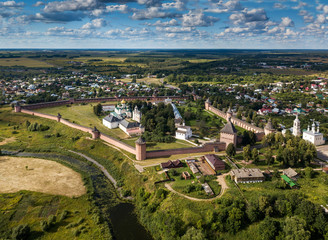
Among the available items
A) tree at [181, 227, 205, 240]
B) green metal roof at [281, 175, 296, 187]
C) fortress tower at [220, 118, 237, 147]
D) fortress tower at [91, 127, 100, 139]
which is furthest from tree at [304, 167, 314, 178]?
fortress tower at [91, 127, 100, 139]

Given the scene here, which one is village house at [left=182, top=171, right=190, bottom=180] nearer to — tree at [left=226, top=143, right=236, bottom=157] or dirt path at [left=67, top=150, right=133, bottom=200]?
dirt path at [left=67, top=150, right=133, bottom=200]

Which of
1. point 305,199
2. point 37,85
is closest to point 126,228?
point 305,199

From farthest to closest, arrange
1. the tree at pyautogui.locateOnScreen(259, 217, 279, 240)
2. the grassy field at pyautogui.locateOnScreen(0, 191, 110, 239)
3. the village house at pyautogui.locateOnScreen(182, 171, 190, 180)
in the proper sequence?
the village house at pyautogui.locateOnScreen(182, 171, 190, 180)
the grassy field at pyautogui.locateOnScreen(0, 191, 110, 239)
the tree at pyautogui.locateOnScreen(259, 217, 279, 240)

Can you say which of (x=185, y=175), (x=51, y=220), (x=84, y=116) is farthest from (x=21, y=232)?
(x=84, y=116)

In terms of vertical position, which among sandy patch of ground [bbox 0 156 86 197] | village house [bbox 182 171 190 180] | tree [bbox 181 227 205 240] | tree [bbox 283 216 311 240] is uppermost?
village house [bbox 182 171 190 180]

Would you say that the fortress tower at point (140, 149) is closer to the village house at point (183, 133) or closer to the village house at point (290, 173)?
the village house at point (183, 133)

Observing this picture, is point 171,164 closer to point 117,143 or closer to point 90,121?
point 117,143

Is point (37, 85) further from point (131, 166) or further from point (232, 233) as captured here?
point (232, 233)

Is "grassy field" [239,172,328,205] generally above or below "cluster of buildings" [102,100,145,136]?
below
